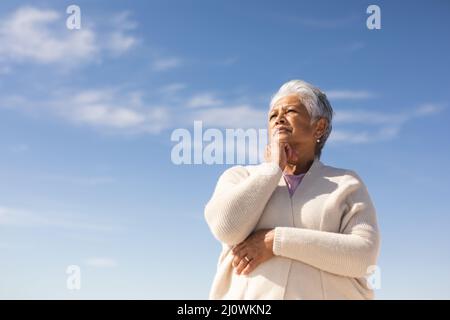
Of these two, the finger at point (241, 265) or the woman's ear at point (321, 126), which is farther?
the woman's ear at point (321, 126)

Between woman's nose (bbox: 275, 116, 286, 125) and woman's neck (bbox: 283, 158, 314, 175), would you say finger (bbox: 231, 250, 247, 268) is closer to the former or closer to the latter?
woman's neck (bbox: 283, 158, 314, 175)

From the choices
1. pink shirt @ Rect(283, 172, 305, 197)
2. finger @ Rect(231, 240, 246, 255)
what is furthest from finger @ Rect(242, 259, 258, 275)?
pink shirt @ Rect(283, 172, 305, 197)

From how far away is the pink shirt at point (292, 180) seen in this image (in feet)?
15.1

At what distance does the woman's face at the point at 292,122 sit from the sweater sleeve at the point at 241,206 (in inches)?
11.8

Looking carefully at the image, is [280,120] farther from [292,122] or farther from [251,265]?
[251,265]

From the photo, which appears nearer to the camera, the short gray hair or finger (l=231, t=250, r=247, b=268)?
finger (l=231, t=250, r=247, b=268)

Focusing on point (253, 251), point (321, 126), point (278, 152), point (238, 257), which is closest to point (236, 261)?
point (238, 257)

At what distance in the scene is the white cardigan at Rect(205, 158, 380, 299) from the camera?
14.0 feet

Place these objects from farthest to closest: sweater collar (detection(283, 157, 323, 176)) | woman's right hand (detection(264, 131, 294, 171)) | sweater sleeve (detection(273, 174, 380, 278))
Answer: sweater collar (detection(283, 157, 323, 176)) < woman's right hand (detection(264, 131, 294, 171)) < sweater sleeve (detection(273, 174, 380, 278))

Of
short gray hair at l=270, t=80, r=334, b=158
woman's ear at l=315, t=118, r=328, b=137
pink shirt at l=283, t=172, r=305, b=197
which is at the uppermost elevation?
short gray hair at l=270, t=80, r=334, b=158

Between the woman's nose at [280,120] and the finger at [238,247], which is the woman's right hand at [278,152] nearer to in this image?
the woman's nose at [280,120]

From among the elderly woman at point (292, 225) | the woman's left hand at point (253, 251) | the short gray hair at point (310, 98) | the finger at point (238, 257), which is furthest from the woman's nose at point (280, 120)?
the finger at point (238, 257)
